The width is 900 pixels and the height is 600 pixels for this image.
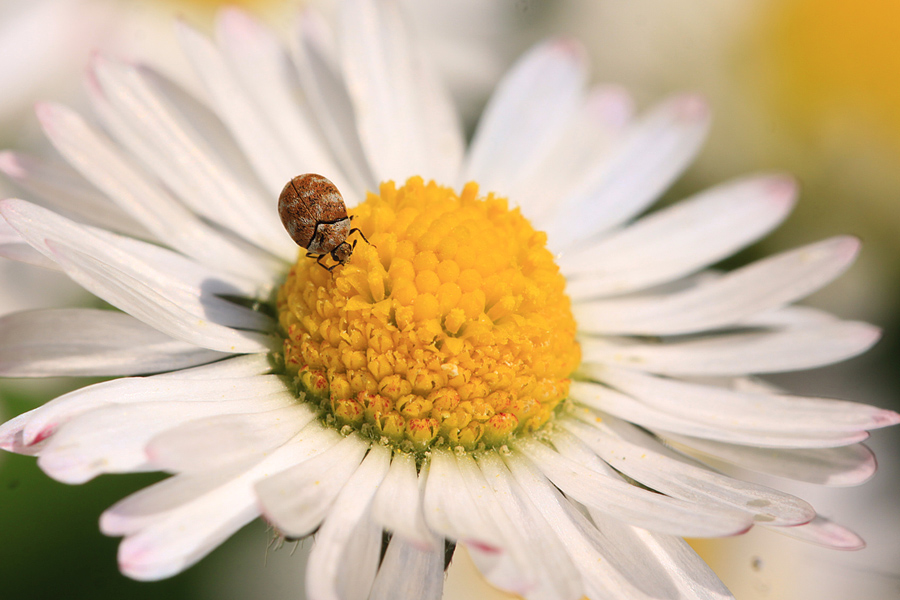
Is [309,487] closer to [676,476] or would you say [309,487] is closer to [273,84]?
[676,476]

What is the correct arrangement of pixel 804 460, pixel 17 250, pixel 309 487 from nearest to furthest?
pixel 309 487 → pixel 17 250 → pixel 804 460

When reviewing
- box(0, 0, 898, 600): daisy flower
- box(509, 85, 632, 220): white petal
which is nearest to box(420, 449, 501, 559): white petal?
box(0, 0, 898, 600): daisy flower

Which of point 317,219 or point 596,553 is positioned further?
point 317,219

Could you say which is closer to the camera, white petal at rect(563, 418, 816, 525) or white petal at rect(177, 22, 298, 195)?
white petal at rect(563, 418, 816, 525)

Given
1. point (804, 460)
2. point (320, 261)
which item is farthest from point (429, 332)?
point (804, 460)

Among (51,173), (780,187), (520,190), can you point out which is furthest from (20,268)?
(780,187)

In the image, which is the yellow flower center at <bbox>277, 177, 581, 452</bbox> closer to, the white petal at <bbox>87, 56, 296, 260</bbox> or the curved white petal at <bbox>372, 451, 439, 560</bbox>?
the curved white petal at <bbox>372, 451, 439, 560</bbox>
